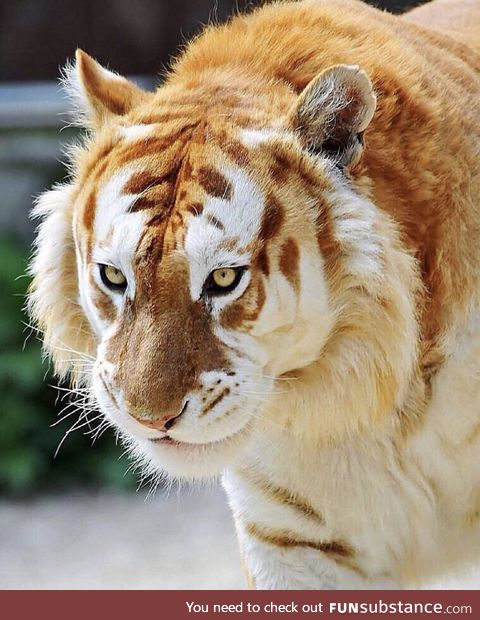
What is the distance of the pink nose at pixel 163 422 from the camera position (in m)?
2.10

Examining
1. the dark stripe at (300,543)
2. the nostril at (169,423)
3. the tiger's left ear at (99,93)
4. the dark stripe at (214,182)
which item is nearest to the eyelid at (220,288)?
the dark stripe at (214,182)

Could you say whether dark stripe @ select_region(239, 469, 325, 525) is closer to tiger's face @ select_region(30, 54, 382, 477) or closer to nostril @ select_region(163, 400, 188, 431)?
tiger's face @ select_region(30, 54, 382, 477)

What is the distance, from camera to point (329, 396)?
238cm

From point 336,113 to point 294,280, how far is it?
1.10 ft

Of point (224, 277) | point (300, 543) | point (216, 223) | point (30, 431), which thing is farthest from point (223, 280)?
point (30, 431)

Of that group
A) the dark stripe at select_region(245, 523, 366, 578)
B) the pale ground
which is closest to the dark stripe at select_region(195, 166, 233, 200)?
the dark stripe at select_region(245, 523, 366, 578)

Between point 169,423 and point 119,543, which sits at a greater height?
point 169,423

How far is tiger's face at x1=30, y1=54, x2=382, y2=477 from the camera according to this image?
6.88 ft

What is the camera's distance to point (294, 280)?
220 cm

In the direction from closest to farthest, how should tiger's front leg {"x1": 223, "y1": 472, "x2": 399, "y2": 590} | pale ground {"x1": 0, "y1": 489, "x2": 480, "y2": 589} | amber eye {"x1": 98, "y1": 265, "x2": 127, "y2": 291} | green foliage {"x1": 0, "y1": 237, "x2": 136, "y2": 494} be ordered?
amber eye {"x1": 98, "y1": 265, "x2": 127, "y2": 291}
tiger's front leg {"x1": 223, "y1": 472, "x2": 399, "y2": 590}
pale ground {"x1": 0, "y1": 489, "x2": 480, "y2": 589}
green foliage {"x1": 0, "y1": 237, "x2": 136, "y2": 494}

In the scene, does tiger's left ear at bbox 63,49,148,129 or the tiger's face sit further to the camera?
tiger's left ear at bbox 63,49,148,129

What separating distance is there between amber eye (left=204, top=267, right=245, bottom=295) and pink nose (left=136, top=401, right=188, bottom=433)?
8.7 inches

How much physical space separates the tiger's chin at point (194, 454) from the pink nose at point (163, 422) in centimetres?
7

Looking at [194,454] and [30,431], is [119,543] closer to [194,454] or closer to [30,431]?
[30,431]
